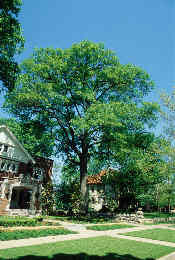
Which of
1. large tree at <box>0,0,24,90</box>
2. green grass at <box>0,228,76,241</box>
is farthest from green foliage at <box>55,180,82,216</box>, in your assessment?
large tree at <box>0,0,24,90</box>

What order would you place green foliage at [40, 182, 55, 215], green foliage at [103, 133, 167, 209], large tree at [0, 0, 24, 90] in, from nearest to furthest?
large tree at [0, 0, 24, 90] → green foliage at [103, 133, 167, 209] → green foliage at [40, 182, 55, 215]

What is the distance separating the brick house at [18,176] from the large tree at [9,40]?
17.2m

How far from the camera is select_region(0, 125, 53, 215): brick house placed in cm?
2889

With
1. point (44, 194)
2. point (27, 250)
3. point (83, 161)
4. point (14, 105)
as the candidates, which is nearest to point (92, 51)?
point (14, 105)

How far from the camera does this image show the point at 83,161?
91.1 ft

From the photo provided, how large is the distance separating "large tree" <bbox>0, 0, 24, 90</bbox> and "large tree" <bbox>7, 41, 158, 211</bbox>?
768cm

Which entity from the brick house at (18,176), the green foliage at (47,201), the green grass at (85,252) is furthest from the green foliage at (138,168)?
the brick house at (18,176)

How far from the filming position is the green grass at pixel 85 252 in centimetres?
783

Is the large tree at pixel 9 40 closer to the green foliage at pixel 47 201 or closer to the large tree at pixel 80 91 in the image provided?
the large tree at pixel 80 91

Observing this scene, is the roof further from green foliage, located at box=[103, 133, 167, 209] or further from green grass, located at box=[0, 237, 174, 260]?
green grass, located at box=[0, 237, 174, 260]

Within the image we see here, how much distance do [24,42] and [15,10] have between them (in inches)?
86.4

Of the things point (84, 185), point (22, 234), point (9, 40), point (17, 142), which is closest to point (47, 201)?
point (84, 185)

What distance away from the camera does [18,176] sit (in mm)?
32656

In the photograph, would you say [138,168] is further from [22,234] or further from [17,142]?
[17,142]
